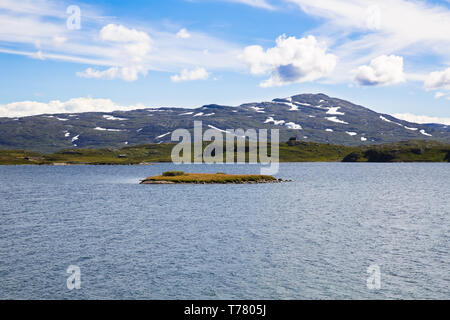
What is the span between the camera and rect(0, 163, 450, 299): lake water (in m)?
36.7

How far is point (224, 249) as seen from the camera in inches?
2025

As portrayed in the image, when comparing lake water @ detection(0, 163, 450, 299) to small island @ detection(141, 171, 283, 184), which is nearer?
lake water @ detection(0, 163, 450, 299)

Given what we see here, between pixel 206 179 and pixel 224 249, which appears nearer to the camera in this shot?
pixel 224 249

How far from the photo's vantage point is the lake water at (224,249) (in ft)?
120

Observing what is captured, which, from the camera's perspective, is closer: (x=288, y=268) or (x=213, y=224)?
(x=288, y=268)

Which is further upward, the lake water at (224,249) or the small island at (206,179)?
the small island at (206,179)

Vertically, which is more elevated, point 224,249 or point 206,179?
point 206,179

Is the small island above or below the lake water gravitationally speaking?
above

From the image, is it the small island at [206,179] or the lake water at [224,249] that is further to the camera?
the small island at [206,179]
